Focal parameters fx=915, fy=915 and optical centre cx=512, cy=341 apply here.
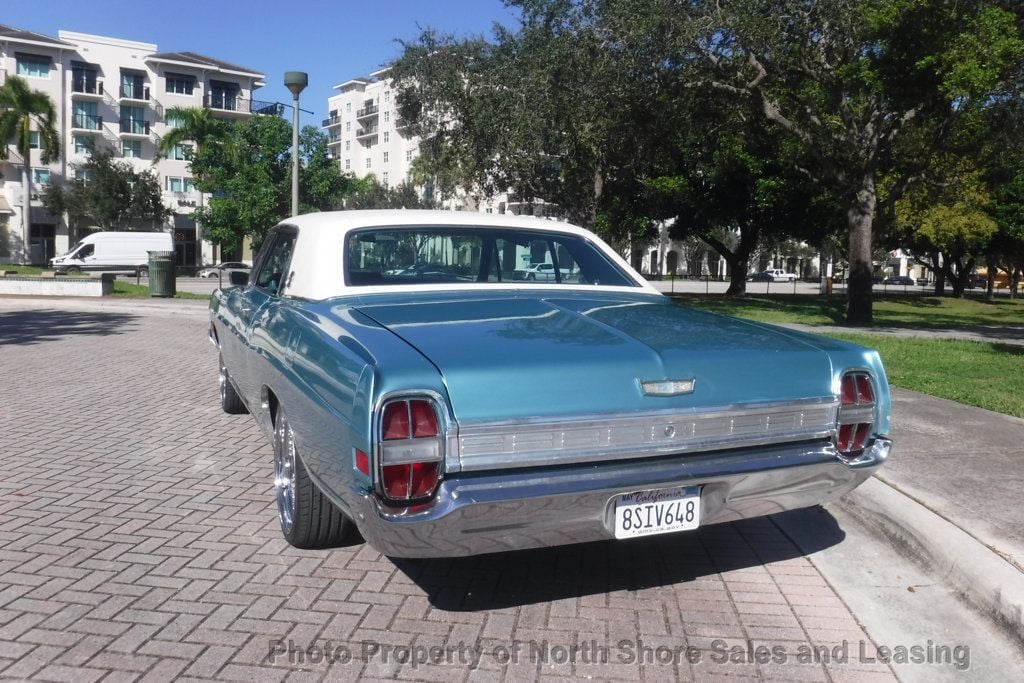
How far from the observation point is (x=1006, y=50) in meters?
14.4

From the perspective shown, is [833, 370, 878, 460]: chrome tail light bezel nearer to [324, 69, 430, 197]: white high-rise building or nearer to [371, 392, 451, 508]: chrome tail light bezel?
[371, 392, 451, 508]: chrome tail light bezel

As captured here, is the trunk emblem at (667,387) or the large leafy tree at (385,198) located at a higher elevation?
the large leafy tree at (385,198)

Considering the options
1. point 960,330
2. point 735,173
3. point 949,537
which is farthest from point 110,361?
point 735,173

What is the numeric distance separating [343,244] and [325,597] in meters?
1.86

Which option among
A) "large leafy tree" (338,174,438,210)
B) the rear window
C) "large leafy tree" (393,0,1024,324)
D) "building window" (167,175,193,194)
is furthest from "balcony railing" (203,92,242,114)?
the rear window

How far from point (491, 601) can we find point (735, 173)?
33.5 meters

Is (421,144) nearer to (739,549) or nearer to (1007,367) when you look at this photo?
(1007,367)

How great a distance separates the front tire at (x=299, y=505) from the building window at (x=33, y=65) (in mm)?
69512

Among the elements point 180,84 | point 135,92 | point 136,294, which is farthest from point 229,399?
point 180,84

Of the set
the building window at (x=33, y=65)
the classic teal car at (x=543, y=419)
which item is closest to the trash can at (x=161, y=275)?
the classic teal car at (x=543, y=419)

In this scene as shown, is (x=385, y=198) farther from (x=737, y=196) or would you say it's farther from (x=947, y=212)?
(x=947, y=212)

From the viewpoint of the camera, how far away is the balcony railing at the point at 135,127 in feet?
222

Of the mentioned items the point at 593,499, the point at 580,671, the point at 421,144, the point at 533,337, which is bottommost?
the point at 580,671

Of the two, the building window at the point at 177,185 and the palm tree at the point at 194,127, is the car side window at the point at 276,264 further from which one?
the building window at the point at 177,185
